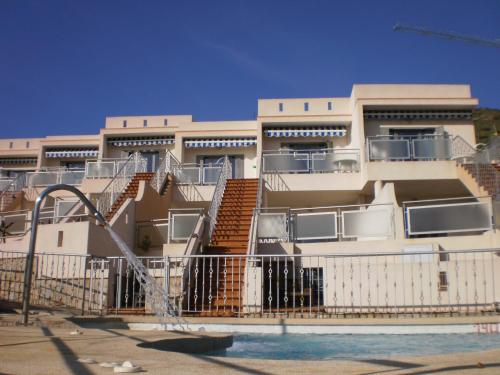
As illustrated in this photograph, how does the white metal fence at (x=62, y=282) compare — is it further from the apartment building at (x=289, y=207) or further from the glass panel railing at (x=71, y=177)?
the glass panel railing at (x=71, y=177)

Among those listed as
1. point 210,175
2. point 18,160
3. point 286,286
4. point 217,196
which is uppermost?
point 18,160

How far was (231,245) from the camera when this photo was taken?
612 inches

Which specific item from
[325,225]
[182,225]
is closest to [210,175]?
[182,225]

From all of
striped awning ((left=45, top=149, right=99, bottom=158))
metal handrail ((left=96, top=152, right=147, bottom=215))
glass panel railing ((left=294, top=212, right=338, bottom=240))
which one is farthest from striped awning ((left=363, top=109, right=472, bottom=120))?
striped awning ((left=45, top=149, right=99, bottom=158))

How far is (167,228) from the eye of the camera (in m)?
17.5

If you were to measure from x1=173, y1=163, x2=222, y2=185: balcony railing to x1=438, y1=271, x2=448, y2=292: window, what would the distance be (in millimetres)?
12264

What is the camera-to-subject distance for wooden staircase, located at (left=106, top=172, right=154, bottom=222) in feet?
59.3

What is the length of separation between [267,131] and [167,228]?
9.52m

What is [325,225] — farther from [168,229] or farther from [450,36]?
[450,36]

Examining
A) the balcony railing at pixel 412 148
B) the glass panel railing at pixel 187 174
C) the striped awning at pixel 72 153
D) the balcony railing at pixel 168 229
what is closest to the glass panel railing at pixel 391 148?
the balcony railing at pixel 412 148

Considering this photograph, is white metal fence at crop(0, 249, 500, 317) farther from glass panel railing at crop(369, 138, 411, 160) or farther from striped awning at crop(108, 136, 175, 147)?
striped awning at crop(108, 136, 175, 147)

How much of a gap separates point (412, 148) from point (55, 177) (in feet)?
54.8

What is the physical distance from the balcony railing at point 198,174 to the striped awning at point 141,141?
549 centimetres

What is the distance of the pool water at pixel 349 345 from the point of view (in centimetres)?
746
